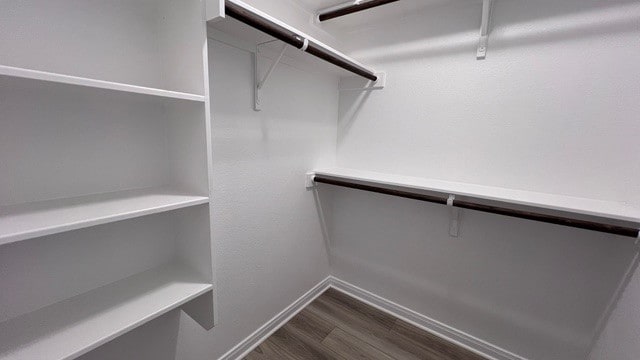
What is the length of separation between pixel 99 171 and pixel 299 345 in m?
1.48

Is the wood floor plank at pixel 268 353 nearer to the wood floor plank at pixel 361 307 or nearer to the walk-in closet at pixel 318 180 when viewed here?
the walk-in closet at pixel 318 180

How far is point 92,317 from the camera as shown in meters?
0.71

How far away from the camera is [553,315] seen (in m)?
1.33

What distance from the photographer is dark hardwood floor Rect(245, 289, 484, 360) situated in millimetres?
1526

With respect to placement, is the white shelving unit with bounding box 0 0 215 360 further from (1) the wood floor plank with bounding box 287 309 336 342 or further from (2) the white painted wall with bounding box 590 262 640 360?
(2) the white painted wall with bounding box 590 262 640 360

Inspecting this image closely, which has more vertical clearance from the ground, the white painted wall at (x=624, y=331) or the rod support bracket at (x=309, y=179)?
the rod support bracket at (x=309, y=179)

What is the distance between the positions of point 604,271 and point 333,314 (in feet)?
5.12

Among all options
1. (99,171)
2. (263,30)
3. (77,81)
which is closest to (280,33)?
(263,30)

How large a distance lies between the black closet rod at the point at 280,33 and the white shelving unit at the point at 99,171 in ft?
0.38

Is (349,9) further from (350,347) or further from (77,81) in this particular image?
(350,347)

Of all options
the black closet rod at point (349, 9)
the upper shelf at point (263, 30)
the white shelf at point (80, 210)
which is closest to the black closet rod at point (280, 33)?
the upper shelf at point (263, 30)

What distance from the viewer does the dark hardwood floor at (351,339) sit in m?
1.53

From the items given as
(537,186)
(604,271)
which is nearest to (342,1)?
(537,186)

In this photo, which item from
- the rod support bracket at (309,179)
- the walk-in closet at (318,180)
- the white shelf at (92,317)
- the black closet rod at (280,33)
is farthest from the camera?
the rod support bracket at (309,179)
